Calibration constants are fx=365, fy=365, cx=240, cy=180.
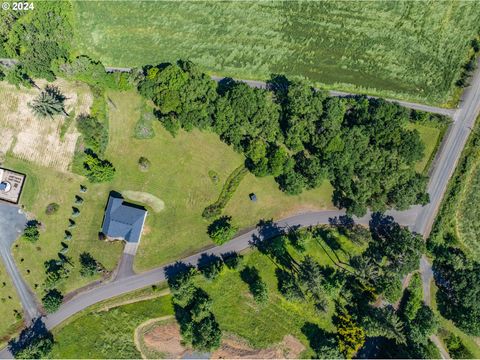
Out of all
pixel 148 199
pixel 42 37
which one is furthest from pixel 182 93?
pixel 42 37

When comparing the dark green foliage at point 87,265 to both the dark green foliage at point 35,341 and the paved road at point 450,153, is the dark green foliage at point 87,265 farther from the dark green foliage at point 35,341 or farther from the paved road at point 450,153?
the paved road at point 450,153

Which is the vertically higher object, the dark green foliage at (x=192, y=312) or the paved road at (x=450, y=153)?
the paved road at (x=450, y=153)

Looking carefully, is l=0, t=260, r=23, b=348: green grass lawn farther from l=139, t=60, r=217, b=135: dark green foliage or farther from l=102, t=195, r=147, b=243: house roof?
l=139, t=60, r=217, b=135: dark green foliage

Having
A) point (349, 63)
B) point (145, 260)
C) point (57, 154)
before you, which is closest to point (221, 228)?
point (145, 260)

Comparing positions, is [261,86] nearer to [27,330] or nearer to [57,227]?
[57,227]

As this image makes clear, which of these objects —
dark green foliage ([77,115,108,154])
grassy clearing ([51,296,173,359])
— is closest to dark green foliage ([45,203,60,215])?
dark green foliage ([77,115,108,154])

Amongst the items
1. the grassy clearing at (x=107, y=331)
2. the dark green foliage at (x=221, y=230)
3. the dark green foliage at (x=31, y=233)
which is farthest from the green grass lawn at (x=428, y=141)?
the dark green foliage at (x=31, y=233)

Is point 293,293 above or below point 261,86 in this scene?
below
